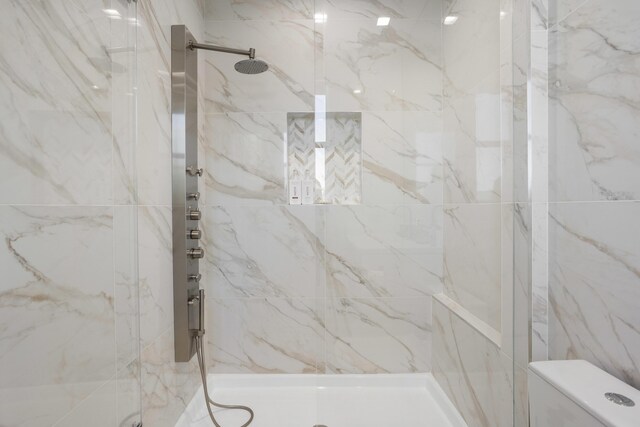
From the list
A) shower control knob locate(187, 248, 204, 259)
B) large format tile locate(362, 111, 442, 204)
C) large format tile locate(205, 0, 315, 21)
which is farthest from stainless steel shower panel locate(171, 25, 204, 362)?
large format tile locate(362, 111, 442, 204)

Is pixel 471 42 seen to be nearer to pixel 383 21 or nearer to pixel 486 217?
pixel 383 21

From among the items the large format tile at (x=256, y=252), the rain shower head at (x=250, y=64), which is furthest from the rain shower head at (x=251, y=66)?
the large format tile at (x=256, y=252)

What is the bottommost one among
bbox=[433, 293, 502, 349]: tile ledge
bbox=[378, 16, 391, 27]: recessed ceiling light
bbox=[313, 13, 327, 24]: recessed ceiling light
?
bbox=[433, 293, 502, 349]: tile ledge

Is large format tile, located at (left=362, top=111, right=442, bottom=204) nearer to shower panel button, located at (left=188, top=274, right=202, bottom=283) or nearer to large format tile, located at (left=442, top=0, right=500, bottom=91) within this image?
large format tile, located at (left=442, top=0, right=500, bottom=91)

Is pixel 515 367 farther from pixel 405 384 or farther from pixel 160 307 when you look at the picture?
pixel 160 307

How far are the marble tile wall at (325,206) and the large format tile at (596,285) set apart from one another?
57 cm

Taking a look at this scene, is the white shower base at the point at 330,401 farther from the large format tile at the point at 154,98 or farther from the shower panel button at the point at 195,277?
the large format tile at the point at 154,98

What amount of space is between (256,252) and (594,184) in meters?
1.34

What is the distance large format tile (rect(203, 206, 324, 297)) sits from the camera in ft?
5.30

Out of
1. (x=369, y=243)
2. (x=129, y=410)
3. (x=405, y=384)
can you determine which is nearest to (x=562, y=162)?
→ (x=369, y=243)

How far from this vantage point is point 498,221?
Result: 1.15m

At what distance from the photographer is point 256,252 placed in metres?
1.62

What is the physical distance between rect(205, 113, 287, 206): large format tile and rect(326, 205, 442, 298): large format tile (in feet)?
1.16

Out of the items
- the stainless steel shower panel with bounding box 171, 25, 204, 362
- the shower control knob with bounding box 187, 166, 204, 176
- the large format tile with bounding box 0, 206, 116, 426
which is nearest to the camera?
the large format tile with bounding box 0, 206, 116, 426
